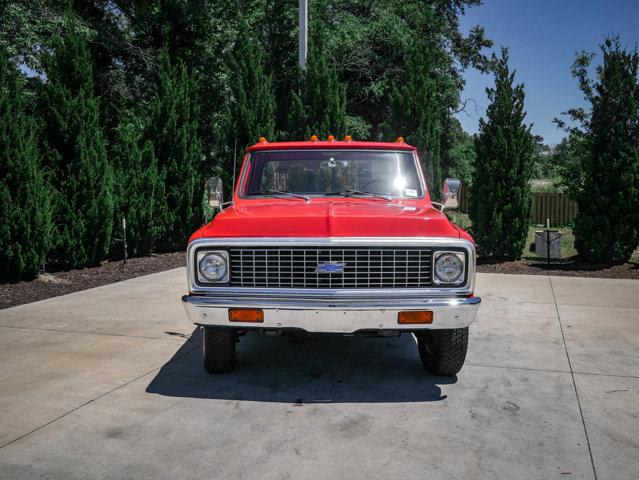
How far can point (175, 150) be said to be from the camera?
12.4 m

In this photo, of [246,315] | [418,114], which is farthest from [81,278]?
[418,114]

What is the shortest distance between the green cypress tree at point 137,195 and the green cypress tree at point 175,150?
0.77 ft

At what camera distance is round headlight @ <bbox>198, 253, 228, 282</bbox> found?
3.95m

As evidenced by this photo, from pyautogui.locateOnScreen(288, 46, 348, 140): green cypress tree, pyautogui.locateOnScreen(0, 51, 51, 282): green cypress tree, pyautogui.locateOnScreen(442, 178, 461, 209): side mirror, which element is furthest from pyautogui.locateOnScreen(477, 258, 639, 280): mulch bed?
pyautogui.locateOnScreen(0, 51, 51, 282): green cypress tree

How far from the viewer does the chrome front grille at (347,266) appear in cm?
384

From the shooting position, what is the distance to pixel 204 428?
11.4 ft

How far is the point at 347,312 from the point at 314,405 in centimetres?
69

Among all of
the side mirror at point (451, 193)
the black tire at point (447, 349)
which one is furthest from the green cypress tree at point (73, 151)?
the black tire at point (447, 349)

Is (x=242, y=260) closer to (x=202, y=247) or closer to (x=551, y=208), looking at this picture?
(x=202, y=247)

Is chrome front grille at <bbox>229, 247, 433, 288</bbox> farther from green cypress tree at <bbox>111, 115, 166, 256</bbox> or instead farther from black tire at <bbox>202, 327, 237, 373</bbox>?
green cypress tree at <bbox>111, 115, 166, 256</bbox>

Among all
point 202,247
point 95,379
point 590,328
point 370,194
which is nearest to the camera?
point 202,247

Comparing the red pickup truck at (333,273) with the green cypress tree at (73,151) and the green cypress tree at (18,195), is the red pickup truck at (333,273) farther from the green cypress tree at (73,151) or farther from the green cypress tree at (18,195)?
the green cypress tree at (73,151)

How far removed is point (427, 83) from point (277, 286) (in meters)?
11.9

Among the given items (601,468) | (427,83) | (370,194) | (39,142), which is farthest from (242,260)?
(427,83)
